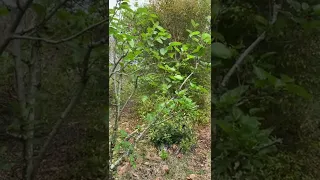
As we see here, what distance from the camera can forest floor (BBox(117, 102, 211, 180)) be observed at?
80.2 inches

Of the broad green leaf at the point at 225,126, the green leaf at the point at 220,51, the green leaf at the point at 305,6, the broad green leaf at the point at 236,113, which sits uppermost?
the green leaf at the point at 305,6

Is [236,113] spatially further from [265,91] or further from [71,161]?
[71,161]

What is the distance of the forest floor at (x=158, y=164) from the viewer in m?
2.04

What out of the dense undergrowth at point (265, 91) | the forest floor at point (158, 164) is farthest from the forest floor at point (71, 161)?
the dense undergrowth at point (265, 91)

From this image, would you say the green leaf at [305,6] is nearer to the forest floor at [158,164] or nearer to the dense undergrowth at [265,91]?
the dense undergrowth at [265,91]

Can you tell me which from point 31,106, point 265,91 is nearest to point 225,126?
point 265,91

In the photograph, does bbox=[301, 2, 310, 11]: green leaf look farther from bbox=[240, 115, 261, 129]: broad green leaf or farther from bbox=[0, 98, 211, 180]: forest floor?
bbox=[0, 98, 211, 180]: forest floor

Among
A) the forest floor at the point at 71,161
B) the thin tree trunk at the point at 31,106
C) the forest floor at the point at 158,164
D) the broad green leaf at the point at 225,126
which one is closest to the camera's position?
the broad green leaf at the point at 225,126

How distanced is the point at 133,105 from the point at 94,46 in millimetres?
1786

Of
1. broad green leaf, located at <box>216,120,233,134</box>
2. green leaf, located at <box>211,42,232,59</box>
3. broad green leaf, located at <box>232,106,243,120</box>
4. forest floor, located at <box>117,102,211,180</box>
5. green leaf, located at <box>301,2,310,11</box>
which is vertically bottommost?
forest floor, located at <box>117,102,211,180</box>

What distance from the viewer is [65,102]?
34.9 inches

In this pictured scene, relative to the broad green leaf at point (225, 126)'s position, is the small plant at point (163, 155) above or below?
below

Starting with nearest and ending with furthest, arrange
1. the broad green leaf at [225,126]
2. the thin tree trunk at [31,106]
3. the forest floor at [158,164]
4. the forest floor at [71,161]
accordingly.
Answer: the broad green leaf at [225,126], the thin tree trunk at [31,106], the forest floor at [71,161], the forest floor at [158,164]

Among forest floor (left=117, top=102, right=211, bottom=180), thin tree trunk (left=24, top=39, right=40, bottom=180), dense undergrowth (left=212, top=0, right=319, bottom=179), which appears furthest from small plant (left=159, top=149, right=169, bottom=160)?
thin tree trunk (left=24, top=39, right=40, bottom=180)
